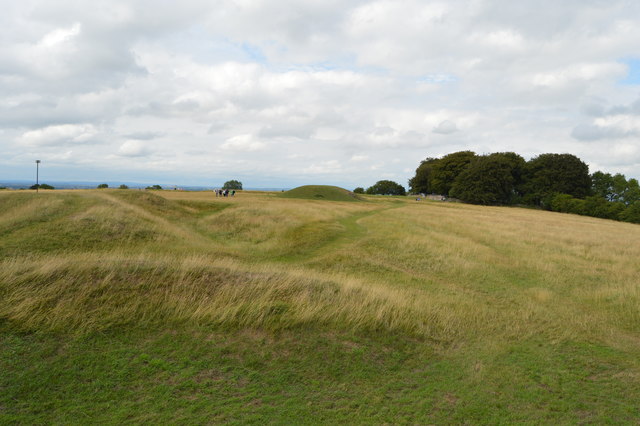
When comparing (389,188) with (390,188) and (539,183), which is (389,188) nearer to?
(390,188)

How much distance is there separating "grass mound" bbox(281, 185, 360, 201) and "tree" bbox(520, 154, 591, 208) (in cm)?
4249

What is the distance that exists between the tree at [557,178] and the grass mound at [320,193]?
42487 millimetres

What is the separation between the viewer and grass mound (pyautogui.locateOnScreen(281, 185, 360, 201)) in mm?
70250

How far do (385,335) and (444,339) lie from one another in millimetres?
1691

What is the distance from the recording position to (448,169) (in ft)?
298

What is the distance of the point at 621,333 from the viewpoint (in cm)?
1094

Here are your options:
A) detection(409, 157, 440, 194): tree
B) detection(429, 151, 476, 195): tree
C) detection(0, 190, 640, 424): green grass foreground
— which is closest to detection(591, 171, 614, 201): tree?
detection(429, 151, 476, 195): tree

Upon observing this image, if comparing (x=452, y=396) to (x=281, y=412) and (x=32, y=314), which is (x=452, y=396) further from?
(x=32, y=314)

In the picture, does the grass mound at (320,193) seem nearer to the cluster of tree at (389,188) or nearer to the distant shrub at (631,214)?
the distant shrub at (631,214)

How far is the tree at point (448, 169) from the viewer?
89250 millimetres

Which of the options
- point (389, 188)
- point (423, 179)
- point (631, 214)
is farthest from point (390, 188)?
point (631, 214)

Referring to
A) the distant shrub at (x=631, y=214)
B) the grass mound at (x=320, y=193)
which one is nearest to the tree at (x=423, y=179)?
the grass mound at (x=320, y=193)

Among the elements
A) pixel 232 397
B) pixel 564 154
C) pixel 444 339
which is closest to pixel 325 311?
pixel 444 339

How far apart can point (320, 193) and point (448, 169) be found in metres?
38.9
